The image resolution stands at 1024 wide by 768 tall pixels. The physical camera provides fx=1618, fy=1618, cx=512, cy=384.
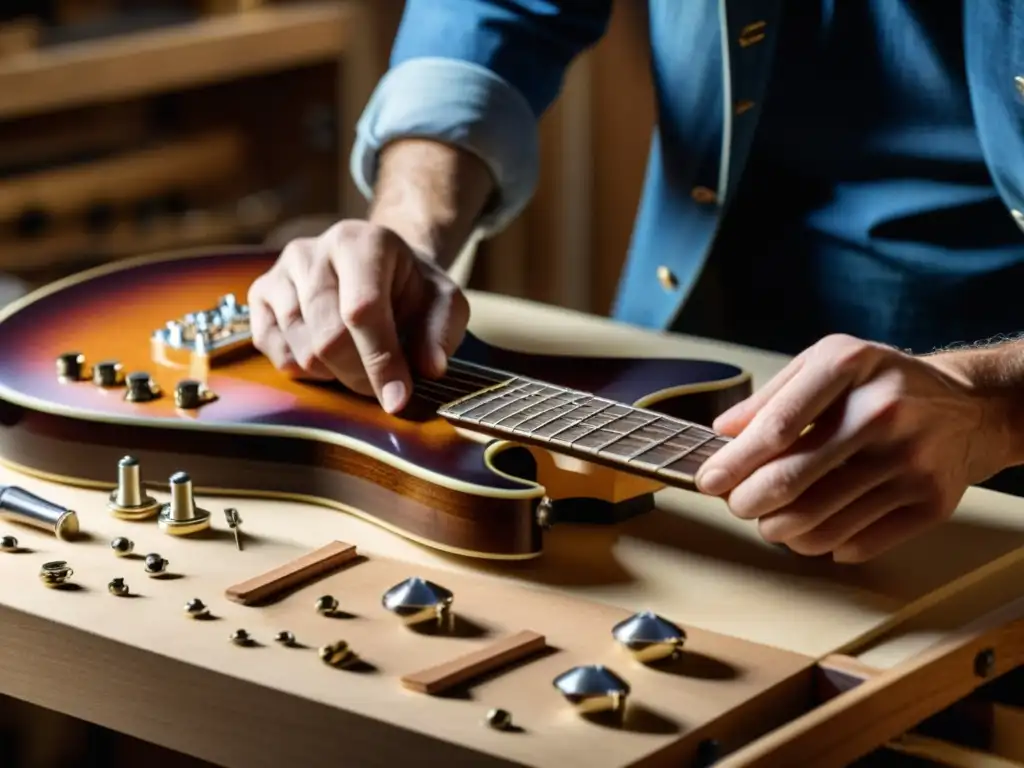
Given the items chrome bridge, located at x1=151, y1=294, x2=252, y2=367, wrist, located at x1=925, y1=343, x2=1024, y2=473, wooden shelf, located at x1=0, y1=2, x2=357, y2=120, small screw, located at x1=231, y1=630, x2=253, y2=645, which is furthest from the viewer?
wooden shelf, located at x1=0, y1=2, x2=357, y2=120

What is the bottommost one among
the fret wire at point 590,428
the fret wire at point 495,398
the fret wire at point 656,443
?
the fret wire at point 495,398

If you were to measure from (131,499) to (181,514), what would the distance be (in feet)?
0.14

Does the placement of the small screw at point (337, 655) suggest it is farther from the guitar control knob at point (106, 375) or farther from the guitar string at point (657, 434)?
the guitar control knob at point (106, 375)

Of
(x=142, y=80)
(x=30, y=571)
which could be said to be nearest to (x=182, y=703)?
(x=30, y=571)

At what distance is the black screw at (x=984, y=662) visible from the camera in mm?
830

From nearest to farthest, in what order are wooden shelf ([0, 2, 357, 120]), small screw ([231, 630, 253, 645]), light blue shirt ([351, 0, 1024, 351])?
small screw ([231, 630, 253, 645]), light blue shirt ([351, 0, 1024, 351]), wooden shelf ([0, 2, 357, 120])

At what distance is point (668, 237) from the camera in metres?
1.44

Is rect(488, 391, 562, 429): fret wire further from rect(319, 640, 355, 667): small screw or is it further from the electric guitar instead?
rect(319, 640, 355, 667): small screw

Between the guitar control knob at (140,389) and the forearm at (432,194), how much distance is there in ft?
0.94

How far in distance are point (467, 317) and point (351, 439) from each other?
0.17 metres

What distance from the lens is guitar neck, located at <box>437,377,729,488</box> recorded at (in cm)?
91

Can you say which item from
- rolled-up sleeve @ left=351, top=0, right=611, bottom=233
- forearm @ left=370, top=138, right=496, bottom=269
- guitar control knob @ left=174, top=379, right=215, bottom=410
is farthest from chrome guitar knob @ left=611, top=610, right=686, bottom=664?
rolled-up sleeve @ left=351, top=0, right=611, bottom=233

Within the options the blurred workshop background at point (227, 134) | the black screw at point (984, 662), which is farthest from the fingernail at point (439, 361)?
the blurred workshop background at point (227, 134)

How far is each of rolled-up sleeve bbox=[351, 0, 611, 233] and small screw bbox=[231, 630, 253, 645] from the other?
0.64m
